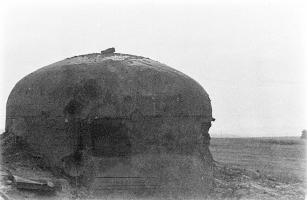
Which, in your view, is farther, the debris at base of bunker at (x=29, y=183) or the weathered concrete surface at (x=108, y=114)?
the weathered concrete surface at (x=108, y=114)

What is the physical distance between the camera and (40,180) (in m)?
8.51

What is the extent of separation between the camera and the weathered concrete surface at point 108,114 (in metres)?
9.07

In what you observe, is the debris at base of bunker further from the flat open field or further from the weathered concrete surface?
the flat open field

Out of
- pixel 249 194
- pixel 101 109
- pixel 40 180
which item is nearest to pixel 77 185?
pixel 40 180

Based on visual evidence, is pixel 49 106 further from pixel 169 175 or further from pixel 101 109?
pixel 169 175

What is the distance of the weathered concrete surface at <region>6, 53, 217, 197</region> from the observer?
9070 millimetres

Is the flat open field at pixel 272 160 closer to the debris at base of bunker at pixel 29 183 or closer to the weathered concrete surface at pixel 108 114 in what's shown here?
the weathered concrete surface at pixel 108 114

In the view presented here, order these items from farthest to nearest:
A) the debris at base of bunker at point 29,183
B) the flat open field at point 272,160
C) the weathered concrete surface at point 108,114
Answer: the flat open field at point 272,160, the weathered concrete surface at point 108,114, the debris at base of bunker at point 29,183

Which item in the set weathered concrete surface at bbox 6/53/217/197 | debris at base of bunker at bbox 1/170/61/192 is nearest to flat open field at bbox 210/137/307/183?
weathered concrete surface at bbox 6/53/217/197

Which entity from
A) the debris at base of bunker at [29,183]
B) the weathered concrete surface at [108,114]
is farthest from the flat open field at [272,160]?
the debris at base of bunker at [29,183]

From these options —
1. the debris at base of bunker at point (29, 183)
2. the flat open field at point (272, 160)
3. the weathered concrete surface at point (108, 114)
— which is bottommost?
the flat open field at point (272, 160)

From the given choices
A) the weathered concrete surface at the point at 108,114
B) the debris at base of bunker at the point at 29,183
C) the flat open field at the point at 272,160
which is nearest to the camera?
the debris at base of bunker at the point at 29,183

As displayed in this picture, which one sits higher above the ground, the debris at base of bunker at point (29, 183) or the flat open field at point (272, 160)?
the debris at base of bunker at point (29, 183)

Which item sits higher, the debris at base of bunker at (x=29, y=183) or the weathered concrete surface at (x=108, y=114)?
the weathered concrete surface at (x=108, y=114)
